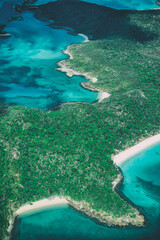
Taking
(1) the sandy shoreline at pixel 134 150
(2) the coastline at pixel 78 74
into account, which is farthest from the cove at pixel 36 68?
(1) the sandy shoreline at pixel 134 150

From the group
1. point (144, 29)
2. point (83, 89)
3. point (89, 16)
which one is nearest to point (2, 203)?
point (83, 89)

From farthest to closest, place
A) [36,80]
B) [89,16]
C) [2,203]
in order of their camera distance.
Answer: [89,16]
[36,80]
[2,203]

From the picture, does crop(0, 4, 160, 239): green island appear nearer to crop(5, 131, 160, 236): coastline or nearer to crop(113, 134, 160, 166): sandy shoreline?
crop(5, 131, 160, 236): coastline

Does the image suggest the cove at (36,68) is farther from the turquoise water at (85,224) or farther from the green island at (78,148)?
the turquoise water at (85,224)

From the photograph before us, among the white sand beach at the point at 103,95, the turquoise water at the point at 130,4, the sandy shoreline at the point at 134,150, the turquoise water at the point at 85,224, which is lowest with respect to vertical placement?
the turquoise water at the point at 85,224

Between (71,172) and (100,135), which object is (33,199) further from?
(100,135)

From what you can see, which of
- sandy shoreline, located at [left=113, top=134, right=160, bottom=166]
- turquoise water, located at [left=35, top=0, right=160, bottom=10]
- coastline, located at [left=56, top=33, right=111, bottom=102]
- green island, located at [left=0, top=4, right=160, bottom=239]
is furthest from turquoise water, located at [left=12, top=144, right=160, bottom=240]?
turquoise water, located at [left=35, top=0, right=160, bottom=10]

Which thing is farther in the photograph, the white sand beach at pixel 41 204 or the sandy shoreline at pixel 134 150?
the sandy shoreline at pixel 134 150
